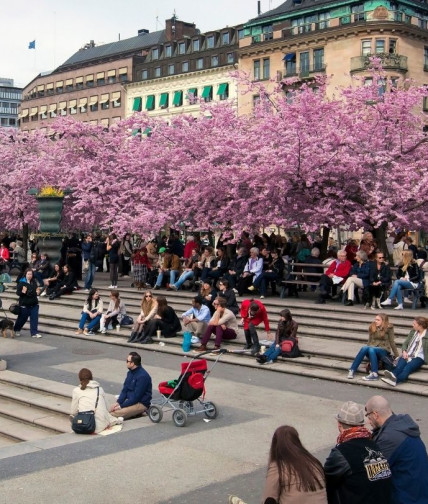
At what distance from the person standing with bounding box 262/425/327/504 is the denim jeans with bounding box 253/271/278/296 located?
51.9 feet

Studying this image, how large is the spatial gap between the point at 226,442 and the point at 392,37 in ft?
170

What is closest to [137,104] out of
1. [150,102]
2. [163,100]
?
[150,102]

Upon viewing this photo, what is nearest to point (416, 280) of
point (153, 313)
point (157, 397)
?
point (153, 313)

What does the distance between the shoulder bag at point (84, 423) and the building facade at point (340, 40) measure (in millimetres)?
46910

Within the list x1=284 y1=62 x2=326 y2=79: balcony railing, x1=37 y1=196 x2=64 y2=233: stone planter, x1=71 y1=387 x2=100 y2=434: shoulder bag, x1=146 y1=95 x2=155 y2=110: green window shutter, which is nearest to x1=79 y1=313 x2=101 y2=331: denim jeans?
x1=37 y1=196 x2=64 y2=233: stone planter

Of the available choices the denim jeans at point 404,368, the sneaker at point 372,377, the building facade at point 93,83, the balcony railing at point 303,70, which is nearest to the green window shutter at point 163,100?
the building facade at point 93,83

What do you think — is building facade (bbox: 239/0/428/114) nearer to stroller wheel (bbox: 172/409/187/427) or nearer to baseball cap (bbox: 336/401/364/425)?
stroller wheel (bbox: 172/409/187/427)

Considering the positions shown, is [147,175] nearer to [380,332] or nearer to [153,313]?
[153,313]

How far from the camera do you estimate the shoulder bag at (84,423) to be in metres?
10.8

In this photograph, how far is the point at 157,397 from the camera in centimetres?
1296

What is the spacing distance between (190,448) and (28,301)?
10853 mm

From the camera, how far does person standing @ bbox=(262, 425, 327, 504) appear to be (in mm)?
5406

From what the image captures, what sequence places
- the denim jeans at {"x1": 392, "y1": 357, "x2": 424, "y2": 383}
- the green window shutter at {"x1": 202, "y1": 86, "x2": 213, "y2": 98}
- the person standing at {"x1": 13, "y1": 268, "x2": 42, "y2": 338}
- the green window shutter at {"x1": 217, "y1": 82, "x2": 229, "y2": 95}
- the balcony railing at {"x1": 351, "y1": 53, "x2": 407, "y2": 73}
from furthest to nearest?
the green window shutter at {"x1": 202, "y1": 86, "x2": 213, "y2": 98} < the green window shutter at {"x1": 217, "y1": 82, "x2": 229, "y2": 95} < the balcony railing at {"x1": 351, "y1": 53, "x2": 407, "y2": 73} < the person standing at {"x1": 13, "y1": 268, "x2": 42, "y2": 338} < the denim jeans at {"x1": 392, "y1": 357, "x2": 424, "y2": 383}

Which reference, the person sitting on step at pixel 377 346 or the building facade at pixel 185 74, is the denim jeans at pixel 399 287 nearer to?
the person sitting on step at pixel 377 346
